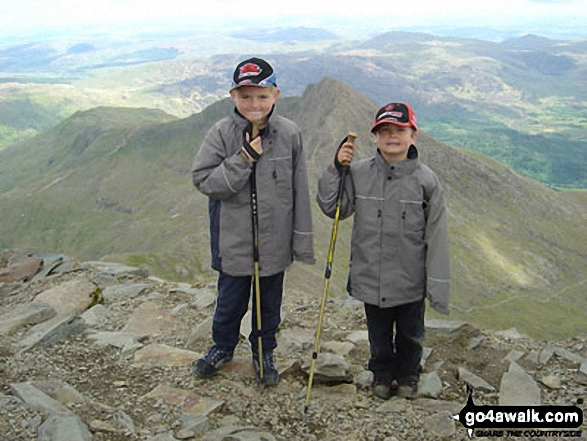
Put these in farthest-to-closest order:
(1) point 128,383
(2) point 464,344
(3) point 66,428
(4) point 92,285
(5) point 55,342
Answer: (4) point 92,285, (2) point 464,344, (5) point 55,342, (1) point 128,383, (3) point 66,428

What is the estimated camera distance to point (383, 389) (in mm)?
8898

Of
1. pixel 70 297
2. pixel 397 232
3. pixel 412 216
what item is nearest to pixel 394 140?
pixel 412 216

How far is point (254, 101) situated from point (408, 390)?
5.27 metres

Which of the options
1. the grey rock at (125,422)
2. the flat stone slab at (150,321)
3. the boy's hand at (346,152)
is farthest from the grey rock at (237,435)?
the flat stone slab at (150,321)

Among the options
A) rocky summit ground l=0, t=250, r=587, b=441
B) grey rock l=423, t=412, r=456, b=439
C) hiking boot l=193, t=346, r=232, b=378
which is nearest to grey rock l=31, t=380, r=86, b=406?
rocky summit ground l=0, t=250, r=587, b=441

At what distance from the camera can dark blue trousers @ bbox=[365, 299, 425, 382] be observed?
8453mm

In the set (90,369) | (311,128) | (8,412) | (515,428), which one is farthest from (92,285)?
(311,128)

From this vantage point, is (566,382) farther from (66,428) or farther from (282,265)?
(66,428)

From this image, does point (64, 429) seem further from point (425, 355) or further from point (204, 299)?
point (204, 299)

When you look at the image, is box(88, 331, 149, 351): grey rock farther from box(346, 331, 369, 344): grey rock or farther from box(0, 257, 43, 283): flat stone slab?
box(0, 257, 43, 283): flat stone slab

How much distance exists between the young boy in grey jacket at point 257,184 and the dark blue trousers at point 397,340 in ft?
4.74

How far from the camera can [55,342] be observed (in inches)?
430

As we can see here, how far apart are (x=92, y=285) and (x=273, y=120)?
888 centimetres

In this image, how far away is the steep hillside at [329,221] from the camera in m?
74.9
